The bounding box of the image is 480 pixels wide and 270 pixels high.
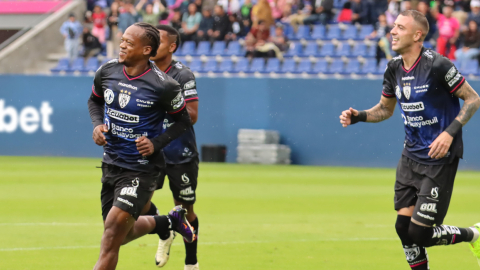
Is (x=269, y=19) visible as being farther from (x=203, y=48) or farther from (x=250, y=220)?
(x=250, y=220)

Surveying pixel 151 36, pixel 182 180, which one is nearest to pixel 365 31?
pixel 182 180

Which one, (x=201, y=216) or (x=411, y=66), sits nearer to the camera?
(x=411, y=66)

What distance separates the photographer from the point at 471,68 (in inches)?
751

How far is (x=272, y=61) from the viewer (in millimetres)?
21750

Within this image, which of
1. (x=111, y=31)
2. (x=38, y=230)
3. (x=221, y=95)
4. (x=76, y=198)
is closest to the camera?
(x=38, y=230)

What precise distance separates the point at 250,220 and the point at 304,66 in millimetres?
11669

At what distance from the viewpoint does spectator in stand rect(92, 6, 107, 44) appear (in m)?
25.5

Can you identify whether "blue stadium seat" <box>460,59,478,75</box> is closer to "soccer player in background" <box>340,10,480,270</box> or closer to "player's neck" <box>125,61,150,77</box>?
"soccer player in background" <box>340,10,480,270</box>

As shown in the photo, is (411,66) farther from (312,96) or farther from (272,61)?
(272,61)

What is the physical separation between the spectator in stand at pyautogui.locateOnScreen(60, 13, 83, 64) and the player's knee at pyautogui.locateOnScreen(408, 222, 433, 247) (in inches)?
797

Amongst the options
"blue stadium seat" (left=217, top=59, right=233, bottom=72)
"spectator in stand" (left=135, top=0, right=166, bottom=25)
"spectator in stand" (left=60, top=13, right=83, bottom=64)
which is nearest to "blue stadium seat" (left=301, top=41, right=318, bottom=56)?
"blue stadium seat" (left=217, top=59, right=233, bottom=72)

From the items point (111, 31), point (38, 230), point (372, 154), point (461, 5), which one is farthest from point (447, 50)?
point (38, 230)

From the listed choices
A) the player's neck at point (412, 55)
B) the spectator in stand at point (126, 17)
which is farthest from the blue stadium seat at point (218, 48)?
the player's neck at point (412, 55)

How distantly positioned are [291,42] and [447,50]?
16.6ft
